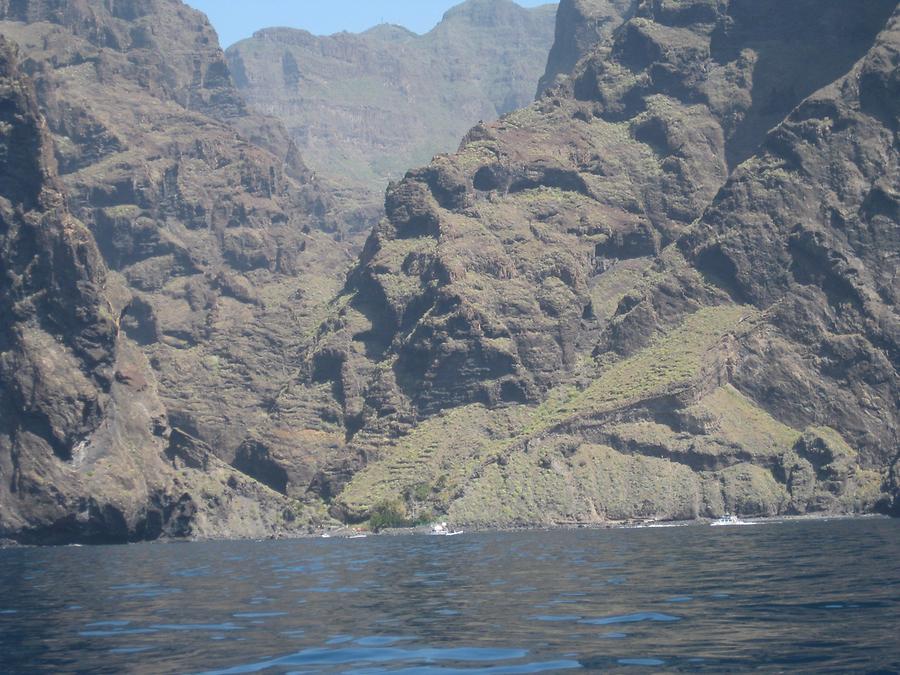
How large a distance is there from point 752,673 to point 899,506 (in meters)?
167

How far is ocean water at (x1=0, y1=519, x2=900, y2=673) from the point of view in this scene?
46.5m

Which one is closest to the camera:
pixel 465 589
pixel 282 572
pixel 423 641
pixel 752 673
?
pixel 752 673

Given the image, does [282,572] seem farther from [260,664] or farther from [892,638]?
[892,638]

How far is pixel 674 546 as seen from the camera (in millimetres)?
124625

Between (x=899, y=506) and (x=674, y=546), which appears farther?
(x=899, y=506)

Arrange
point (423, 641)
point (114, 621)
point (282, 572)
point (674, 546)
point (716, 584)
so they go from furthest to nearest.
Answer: point (674, 546), point (282, 572), point (716, 584), point (114, 621), point (423, 641)

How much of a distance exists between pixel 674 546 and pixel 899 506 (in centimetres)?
8788

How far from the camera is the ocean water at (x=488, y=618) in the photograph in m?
46.5

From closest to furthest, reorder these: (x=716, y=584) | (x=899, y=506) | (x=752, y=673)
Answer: (x=752, y=673) < (x=716, y=584) < (x=899, y=506)

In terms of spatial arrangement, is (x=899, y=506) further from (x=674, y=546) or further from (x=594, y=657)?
(x=594, y=657)

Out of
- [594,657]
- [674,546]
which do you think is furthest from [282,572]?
[594,657]

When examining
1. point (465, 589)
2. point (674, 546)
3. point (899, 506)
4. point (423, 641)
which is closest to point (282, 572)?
point (465, 589)

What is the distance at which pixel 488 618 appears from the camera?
6028 centimetres

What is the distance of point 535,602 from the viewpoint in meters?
66.6
